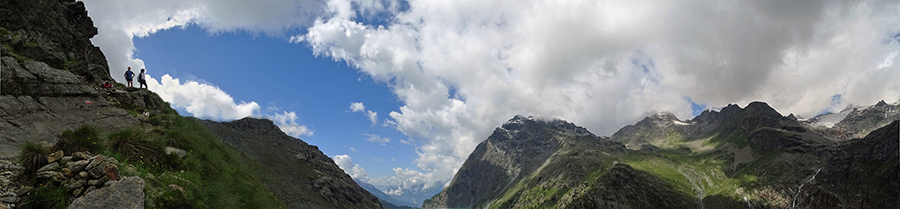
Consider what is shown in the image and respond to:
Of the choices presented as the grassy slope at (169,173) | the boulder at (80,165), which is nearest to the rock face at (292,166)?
the grassy slope at (169,173)

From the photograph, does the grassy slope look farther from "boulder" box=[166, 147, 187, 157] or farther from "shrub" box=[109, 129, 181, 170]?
"boulder" box=[166, 147, 187, 157]

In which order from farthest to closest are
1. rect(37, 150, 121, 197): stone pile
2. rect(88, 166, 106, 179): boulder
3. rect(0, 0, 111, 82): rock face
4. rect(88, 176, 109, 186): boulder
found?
rect(0, 0, 111, 82): rock face → rect(88, 166, 106, 179): boulder → rect(88, 176, 109, 186): boulder → rect(37, 150, 121, 197): stone pile

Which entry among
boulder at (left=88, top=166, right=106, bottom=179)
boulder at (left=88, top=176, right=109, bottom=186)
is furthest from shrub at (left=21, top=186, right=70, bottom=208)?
boulder at (left=88, top=166, right=106, bottom=179)

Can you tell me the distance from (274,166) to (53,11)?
3330 inches

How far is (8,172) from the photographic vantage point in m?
11.6

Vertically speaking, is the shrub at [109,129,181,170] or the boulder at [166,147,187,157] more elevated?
the boulder at [166,147,187,157]

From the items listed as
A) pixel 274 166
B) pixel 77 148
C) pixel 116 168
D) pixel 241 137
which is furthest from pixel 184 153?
pixel 241 137

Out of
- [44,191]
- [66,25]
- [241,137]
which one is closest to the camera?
Answer: [44,191]

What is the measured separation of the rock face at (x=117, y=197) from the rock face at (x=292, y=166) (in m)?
68.8

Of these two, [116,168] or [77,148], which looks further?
[77,148]

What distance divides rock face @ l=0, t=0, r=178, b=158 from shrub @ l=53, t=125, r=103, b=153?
156cm

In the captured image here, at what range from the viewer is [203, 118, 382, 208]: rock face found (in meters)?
96.9

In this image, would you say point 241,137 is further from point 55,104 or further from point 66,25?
point 55,104

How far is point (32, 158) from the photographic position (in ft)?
40.8
